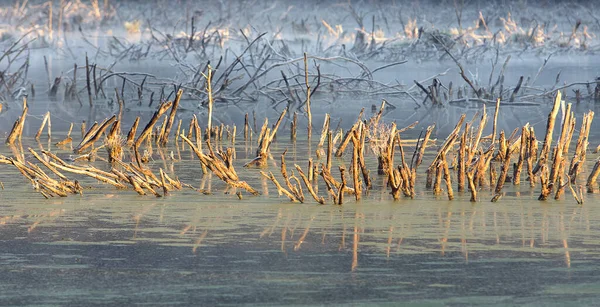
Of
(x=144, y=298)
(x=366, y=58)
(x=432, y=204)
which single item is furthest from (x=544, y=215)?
(x=366, y=58)

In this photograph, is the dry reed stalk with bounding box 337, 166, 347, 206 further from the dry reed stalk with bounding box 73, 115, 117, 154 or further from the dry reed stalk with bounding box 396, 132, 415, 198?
the dry reed stalk with bounding box 73, 115, 117, 154

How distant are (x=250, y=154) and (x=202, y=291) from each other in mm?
3808

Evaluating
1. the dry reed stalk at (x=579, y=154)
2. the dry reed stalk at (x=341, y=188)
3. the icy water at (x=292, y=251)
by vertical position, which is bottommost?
the icy water at (x=292, y=251)

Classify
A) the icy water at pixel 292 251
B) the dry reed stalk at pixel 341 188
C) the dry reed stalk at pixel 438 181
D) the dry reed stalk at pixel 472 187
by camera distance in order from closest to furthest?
the icy water at pixel 292 251
the dry reed stalk at pixel 341 188
the dry reed stalk at pixel 472 187
the dry reed stalk at pixel 438 181

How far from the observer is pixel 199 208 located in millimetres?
5125

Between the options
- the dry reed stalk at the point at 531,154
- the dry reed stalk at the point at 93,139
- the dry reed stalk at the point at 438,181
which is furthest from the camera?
the dry reed stalk at the point at 93,139

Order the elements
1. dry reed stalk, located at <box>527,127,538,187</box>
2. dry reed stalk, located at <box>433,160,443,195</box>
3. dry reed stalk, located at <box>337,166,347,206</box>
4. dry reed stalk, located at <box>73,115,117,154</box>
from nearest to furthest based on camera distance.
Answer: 1. dry reed stalk, located at <box>337,166,347,206</box>
2. dry reed stalk, located at <box>433,160,443,195</box>
3. dry reed stalk, located at <box>527,127,538,187</box>
4. dry reed stalk, located at <box>73,115,117,154</box>

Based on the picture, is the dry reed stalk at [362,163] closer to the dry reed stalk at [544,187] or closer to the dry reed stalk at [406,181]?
the dry reed stalk at [406,181]

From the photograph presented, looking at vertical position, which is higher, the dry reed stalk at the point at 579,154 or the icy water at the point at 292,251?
the dry reed stalk at the point at 579,154

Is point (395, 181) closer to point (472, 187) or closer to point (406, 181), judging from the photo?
point (406, 181)

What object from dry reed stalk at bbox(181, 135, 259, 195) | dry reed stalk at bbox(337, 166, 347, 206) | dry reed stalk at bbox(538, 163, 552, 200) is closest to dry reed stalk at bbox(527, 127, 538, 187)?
dry reed stalk at bbox(538, 163, 552, 200)

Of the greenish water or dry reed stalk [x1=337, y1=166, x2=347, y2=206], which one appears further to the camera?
dry reed stalk [x1=337, y1=166, x2=347, y2=206]

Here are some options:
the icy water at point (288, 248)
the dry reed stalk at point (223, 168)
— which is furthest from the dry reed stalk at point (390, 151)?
the dry reed stalk at point (223, 168)

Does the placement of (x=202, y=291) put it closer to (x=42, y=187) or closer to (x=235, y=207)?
(x=235, y=207)
